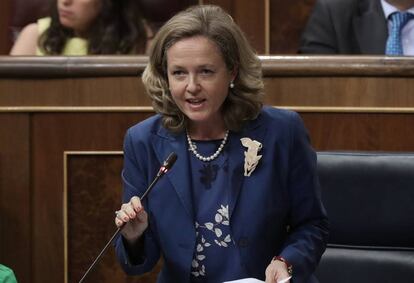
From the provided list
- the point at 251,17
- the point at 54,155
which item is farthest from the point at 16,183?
the point at 251,17

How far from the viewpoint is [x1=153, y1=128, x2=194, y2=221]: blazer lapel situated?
1.52 meters

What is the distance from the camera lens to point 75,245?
7.06 ft

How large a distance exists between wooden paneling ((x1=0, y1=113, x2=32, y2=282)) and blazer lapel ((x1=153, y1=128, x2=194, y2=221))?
2.24 feet

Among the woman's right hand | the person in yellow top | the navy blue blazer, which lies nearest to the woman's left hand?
the navy blue blazer

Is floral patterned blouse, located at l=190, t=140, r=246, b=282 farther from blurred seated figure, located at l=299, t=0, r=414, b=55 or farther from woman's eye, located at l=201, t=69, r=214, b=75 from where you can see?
blurred seated figure, located at l=299, t=0, r=414, b=55

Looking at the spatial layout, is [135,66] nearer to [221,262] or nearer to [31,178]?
[31,178]

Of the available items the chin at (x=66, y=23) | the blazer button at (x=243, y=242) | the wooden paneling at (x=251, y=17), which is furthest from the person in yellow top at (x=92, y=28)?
the blazer button at (x=243, y=242)

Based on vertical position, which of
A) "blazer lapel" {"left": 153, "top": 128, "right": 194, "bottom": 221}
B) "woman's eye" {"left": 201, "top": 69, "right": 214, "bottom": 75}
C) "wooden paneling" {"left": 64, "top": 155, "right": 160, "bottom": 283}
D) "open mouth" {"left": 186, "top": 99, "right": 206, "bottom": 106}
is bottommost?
"wooden paneling" {"left": 64, "top": 155, "right": 160, "bottom": 283}

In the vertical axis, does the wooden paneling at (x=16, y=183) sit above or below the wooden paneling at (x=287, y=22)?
below

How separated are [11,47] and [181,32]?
1627 millimetres

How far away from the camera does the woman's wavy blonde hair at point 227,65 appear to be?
151 cm

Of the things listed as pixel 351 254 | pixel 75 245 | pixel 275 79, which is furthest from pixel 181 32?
pixel 75 245

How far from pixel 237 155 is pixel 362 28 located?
107 centimetres

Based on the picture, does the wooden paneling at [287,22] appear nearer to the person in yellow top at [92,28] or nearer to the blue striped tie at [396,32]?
the person in yellow top at [92,28]
